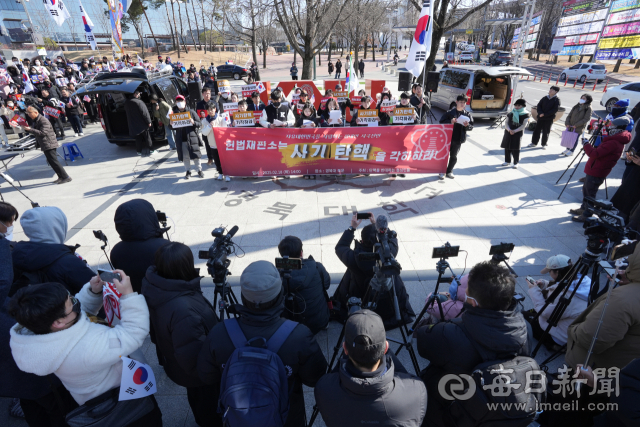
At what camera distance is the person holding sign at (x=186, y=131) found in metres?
7.42

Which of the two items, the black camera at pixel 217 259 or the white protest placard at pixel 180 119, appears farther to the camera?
the white protest placard at pixel 180 119

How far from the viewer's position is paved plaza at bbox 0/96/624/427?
5191 millimetres

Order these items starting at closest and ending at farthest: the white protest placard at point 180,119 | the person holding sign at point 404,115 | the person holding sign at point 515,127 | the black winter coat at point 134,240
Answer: the black winter coat at point 134,240 < the white protest placard at point 180,119 < the person holding sign at point 515,127 < the person holding sign at point 404,115

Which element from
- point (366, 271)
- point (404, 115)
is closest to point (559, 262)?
point (366, 271)

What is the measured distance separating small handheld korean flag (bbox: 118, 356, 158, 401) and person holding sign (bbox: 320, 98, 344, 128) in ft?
24.9

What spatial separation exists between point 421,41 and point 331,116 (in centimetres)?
311

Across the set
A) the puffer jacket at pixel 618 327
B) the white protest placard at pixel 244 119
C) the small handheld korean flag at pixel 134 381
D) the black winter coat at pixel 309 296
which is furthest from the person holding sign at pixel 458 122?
the small handheld korean flag at pixel 134 381

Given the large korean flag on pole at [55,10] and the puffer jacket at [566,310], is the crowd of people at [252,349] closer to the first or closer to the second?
the puffer jacket at [566,310]

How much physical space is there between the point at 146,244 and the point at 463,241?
4737 mm

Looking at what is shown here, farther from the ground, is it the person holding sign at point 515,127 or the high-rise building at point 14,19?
the high-rise building at point 14,19

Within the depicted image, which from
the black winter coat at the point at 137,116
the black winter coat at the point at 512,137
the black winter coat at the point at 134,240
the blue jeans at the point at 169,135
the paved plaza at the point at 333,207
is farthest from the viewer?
the blue jeans at the point at 169,135

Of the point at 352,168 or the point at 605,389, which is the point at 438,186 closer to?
the point at 352,168

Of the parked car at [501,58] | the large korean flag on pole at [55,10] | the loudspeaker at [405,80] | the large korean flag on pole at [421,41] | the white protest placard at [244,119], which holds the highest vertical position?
the large korean flag on pole at [55,10]

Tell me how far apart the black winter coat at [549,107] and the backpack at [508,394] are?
31.8 ft
